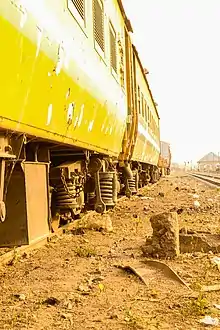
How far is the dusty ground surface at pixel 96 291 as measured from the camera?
10.2 feet

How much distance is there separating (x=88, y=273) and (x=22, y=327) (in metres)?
1.50

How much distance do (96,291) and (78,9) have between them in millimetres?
3095

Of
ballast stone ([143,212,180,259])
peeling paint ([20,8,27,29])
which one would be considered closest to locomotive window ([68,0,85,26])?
peeling paint ([20,8,27,29])

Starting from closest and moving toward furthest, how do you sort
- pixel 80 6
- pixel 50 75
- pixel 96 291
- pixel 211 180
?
pixel 96 291, pixel 50 75, pixel 80 6, pixel 211 180

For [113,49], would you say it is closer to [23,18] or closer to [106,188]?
[106,188]

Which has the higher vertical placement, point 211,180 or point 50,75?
point 50,75

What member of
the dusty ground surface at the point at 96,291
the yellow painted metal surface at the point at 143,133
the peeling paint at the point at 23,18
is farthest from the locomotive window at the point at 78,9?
the yellow painted metal surface at the point at 143,133

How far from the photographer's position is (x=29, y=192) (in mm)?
4352

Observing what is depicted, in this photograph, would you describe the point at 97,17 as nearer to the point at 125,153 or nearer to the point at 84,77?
the point at 84,77

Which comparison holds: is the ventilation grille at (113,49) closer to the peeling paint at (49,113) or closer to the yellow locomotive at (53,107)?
the yellow locomotive at (53,107)

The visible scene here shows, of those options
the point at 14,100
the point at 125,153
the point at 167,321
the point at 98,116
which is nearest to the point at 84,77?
the point at 98,116

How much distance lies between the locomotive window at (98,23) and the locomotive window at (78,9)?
826mm

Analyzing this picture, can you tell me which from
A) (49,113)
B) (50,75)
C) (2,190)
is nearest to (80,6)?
(50,75)

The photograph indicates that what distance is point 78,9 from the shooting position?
5.17 m
